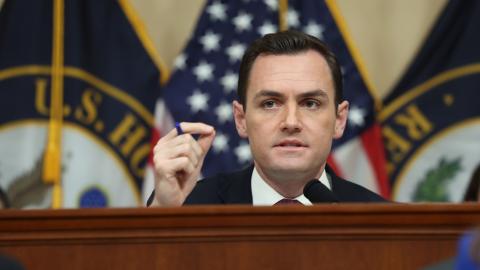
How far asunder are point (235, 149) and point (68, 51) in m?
1.00

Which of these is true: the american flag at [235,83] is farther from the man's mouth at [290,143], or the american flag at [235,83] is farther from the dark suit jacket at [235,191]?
the man's mouth at [290,143]

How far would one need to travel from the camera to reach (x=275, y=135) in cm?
278

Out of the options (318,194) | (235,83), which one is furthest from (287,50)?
(235,83)

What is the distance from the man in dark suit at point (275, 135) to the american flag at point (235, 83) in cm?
208

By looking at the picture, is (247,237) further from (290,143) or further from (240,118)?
(240,118)

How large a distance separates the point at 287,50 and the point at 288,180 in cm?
41

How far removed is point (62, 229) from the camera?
7.09 ft

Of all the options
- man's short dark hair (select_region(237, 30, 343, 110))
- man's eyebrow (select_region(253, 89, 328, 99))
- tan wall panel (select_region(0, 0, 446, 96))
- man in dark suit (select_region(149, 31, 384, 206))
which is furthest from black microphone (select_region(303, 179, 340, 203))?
tan wall panel (select_region(0, 0, 446, 96))

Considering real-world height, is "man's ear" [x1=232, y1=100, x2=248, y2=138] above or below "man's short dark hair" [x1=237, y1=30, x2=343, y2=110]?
below

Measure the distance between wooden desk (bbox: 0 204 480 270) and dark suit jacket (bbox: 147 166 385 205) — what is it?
0.68 m

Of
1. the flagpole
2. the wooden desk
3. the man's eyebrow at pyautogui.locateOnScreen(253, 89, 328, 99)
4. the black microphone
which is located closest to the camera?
the wooden desk

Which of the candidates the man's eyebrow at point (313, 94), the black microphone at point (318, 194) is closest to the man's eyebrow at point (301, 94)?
the man's eyebrow at point (313, 94)

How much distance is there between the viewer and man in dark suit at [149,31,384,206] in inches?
106

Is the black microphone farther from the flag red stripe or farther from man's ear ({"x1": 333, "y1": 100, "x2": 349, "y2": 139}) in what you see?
the flag red stripe
